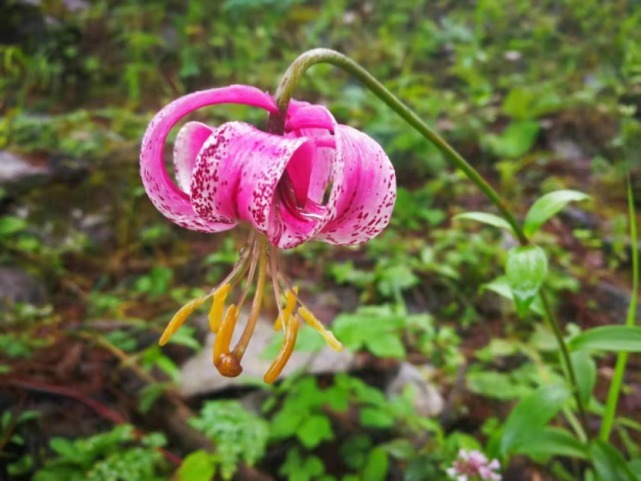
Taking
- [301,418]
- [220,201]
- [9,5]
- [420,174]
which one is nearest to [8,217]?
[301,418]

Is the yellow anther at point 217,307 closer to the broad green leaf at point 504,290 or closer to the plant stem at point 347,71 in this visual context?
the plant stem at point 347,71

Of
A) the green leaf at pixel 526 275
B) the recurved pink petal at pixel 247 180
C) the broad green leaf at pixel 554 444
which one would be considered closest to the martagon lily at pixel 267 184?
the recurved pink petal at pixel 247 180

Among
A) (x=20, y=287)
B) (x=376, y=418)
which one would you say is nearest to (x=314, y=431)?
(x=376, y=418)

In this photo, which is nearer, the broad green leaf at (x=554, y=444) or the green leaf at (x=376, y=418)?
the broad green leaf at (x=554, y=444)

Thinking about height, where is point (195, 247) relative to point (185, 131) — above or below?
below

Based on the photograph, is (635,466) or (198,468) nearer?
(635,466)

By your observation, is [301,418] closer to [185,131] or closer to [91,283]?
[185,131]

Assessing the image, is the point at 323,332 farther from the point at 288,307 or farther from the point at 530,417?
the point at 530,417
